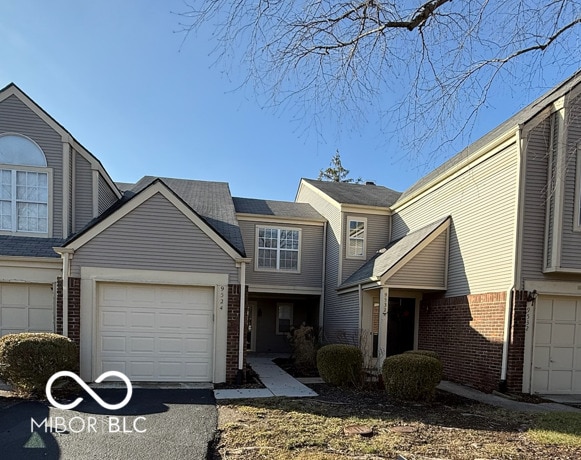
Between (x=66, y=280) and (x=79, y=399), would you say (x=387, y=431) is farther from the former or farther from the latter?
(x=66, y=280)

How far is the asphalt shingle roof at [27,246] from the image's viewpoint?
31.6 ft

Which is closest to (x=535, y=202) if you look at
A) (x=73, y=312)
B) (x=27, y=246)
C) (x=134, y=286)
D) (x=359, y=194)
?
(x=359, y=194)

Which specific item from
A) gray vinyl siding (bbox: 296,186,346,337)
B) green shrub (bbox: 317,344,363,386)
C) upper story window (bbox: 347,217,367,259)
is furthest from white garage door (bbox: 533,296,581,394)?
upper story window (bbox: 347,217,367,259)

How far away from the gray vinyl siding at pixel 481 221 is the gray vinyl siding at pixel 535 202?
0.27 meters

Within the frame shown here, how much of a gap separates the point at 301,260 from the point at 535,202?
8725 millimetres

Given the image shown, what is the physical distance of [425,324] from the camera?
12516 mm

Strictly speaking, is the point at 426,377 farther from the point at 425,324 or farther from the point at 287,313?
the point at 287,313

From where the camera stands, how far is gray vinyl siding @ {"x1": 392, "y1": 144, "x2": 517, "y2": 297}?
9127 millimetres

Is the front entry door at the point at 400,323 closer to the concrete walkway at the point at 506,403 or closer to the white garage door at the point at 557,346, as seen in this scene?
the concrete walkway at the point at 506,403

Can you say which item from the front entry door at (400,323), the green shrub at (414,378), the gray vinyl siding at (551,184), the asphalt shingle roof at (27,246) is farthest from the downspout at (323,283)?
the asphalt shingle roof at (27,246)

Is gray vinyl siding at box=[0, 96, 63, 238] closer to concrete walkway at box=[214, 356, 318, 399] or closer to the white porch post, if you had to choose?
concrete walkway at box=[214, 356, 318, 399]

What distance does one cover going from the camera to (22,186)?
10305mm

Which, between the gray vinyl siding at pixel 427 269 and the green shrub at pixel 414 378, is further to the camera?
the gray vinyl siding at pixel 427 269

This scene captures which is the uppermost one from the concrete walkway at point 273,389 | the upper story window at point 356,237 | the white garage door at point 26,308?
the upper story window at point 356,237
